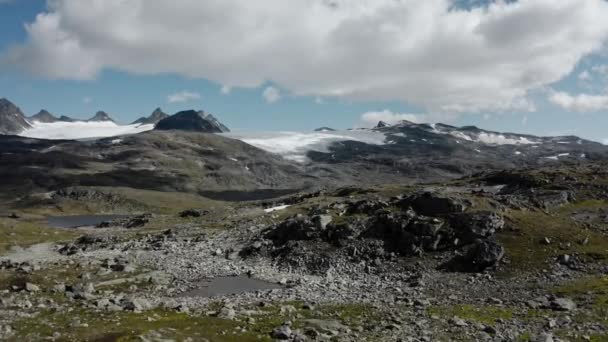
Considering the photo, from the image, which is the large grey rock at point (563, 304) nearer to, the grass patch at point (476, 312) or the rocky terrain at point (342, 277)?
the rocky terrain at point (342, 277)

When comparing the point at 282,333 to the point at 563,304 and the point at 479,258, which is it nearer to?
the point at 563,304

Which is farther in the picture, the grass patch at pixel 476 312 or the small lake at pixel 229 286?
the small lake at pixel 229 286

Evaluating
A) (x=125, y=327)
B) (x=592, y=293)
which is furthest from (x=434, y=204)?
(x=125, y=327)

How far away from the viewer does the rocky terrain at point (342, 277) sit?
46.1 m

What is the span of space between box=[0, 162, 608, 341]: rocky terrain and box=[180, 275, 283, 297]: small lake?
0.28m

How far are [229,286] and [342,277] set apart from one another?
15.2 m

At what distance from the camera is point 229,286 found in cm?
7031

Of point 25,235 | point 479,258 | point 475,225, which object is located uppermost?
point 475,225

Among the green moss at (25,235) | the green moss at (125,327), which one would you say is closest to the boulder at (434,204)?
the green moss at (125,327)

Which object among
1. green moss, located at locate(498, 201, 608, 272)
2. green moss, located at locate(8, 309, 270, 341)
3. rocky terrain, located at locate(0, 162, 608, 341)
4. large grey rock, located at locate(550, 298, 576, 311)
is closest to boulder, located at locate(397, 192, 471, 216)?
rocky terrain, located at locate(0, 162, 608, 341)

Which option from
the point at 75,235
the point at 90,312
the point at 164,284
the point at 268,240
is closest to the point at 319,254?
the point at 268,240

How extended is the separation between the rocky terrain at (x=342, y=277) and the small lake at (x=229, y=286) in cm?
28

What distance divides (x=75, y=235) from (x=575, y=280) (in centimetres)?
10987

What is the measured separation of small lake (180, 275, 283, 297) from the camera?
2603 inches
